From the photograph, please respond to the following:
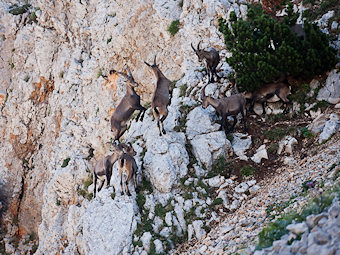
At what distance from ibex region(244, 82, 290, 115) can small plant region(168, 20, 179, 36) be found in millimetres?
6348

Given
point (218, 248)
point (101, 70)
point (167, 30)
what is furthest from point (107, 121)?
point (218, 248)

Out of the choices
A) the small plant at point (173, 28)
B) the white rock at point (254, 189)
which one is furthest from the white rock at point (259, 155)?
the small plant at point (173, 28)

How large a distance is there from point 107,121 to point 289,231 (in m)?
13.1

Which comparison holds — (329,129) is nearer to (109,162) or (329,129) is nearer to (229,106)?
(229,106)

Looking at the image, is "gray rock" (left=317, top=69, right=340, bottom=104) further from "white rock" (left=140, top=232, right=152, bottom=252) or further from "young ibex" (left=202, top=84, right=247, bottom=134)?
"white rock" (left=140, top=232, right=152, bottom=252)

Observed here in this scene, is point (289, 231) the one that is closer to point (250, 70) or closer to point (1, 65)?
point (250, 70)

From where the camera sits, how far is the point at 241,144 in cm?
1149

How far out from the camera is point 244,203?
940 centimetres

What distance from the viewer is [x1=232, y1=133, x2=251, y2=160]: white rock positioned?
36.8 feet

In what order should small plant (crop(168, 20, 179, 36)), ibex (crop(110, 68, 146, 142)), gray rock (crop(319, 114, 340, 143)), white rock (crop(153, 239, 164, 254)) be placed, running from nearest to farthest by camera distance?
white rock (crop(153, 239, 164, 254))
gray rock (crop(319, 114, 340, 143))
ibex (crop(110, 68, 146, 142))
small plant (crop(168, 20, 179, 36))

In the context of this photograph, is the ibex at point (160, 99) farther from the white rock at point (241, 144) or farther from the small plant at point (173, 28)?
the small plant at point (173, 28)

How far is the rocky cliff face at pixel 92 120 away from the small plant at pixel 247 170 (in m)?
0.51

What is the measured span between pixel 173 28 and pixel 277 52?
716 cm

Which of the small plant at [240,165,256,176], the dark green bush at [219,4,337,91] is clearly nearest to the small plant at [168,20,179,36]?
the dark green bush at [219,4,337,91]
